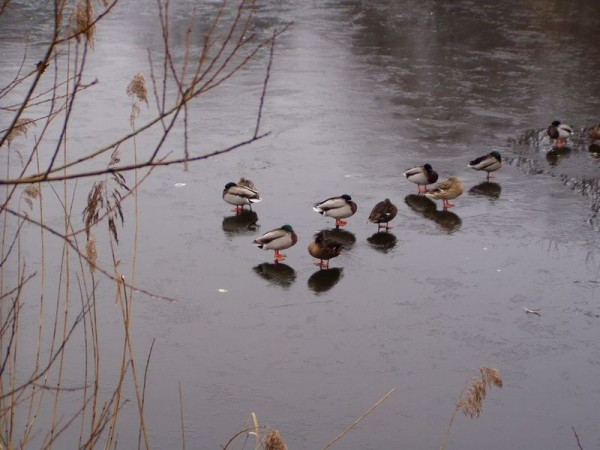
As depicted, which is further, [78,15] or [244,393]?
[244,393]

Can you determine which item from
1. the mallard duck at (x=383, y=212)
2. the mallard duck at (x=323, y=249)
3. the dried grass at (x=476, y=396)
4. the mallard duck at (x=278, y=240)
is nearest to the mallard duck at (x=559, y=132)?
the mallard duck at (x=383, y=212)

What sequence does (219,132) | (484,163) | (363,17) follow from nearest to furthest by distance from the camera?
(484,163), (219,132), (363,17)

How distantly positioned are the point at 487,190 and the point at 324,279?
3117 mm

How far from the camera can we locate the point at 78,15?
2.69 metres

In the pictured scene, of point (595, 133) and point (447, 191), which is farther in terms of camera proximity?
point (595, 133)

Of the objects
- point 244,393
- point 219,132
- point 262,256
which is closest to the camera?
point 244,393

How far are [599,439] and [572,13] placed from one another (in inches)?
689

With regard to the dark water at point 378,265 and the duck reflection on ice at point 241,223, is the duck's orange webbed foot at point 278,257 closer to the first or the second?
the dark water at point 378,265

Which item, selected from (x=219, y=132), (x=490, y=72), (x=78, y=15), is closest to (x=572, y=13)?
(x=490, y=72)

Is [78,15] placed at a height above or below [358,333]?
above

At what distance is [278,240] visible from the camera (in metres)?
8.99

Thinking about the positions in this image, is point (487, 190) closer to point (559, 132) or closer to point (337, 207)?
point (559, 132)

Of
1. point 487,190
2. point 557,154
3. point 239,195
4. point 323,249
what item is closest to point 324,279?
point 323,249

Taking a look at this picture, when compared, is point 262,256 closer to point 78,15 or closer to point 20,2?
point 78,15
